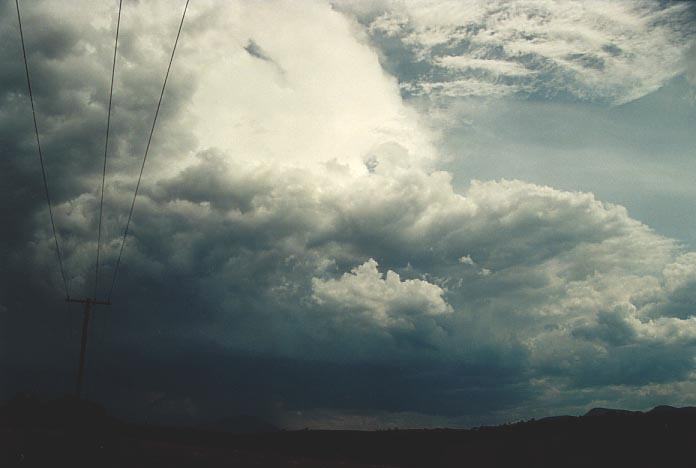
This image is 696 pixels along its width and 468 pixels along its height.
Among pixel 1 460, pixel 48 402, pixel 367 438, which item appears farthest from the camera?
pixel 48 402

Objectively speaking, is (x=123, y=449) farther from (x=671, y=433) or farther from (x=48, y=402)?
(x=48, y=402)

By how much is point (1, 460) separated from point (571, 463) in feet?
129

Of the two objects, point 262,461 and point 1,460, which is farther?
point 262,461

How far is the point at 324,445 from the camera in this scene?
6475 cm

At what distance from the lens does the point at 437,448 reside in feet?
184

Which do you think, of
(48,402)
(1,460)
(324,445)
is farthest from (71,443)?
(48,402)

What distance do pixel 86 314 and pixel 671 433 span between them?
53.7 m

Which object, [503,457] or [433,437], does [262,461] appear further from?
[433,437]

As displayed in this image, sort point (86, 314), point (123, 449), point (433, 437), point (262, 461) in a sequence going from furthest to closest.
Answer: point (433, 437)
point (86, 314)
point (123, 449)
point (262, 461)

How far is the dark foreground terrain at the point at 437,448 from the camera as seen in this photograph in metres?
32.8

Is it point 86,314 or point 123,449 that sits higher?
point 86,314

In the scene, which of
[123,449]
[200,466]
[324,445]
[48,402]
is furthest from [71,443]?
[48,402]

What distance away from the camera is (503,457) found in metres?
48.2

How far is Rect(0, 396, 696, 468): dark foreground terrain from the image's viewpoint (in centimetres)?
3284
